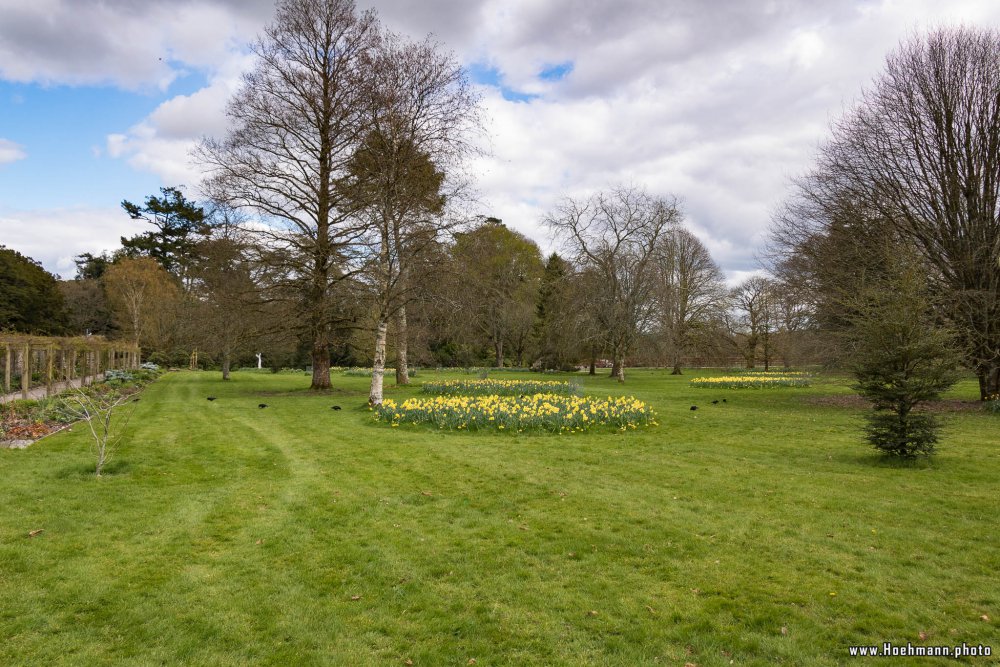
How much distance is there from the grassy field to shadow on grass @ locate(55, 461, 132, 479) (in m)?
0.03

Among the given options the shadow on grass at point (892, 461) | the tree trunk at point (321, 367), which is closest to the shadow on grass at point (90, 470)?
the shadow on grass at point (892, 461)

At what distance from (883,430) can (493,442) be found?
638 cm

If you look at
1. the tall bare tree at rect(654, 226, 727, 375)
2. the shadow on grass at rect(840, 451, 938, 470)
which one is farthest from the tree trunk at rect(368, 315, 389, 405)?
the tall bare tree at rect(654, 226, 727, 375)

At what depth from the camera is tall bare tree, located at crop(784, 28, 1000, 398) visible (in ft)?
50.4

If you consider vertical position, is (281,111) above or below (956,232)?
above

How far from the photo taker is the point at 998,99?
50.2 ft

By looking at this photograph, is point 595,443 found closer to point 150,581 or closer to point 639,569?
point 639,569

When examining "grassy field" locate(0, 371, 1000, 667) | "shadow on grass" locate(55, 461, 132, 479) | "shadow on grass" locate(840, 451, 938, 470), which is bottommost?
"grassy field" locate(0, 371, 1000, 667)

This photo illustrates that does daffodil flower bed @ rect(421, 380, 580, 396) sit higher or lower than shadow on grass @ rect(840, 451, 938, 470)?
higher

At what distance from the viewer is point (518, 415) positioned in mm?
11617

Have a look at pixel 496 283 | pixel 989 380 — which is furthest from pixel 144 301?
pixel 989 380

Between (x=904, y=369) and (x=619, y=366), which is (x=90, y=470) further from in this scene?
(x=619, y=366)

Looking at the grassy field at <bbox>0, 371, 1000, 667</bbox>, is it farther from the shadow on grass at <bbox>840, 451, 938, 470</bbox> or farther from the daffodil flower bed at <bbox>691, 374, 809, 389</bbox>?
the daffodil flower bed at <bbox>691, 374, 809, 389</bbox>

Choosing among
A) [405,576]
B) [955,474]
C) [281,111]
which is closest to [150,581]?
[405,576]
